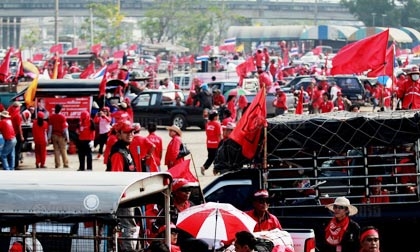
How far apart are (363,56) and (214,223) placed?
11539mm

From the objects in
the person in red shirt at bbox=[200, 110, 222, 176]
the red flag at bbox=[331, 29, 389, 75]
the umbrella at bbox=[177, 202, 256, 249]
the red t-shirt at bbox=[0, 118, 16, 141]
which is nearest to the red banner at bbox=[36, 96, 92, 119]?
the red t-shirt at bbox=[0, 118, 16, 141]

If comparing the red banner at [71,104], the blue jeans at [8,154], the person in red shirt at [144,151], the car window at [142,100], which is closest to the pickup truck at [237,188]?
the person in red shirt at [144,151]

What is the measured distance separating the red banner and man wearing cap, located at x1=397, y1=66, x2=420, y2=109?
28.4 feet

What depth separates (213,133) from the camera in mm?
23875

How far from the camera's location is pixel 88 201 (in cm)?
983

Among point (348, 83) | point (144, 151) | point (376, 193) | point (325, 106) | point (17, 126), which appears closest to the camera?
point (376, 193)

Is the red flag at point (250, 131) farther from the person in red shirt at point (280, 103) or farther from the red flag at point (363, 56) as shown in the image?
the person in red shirt at point (280, 103)

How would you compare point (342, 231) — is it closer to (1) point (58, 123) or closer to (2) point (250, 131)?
(2) point (250, 131)

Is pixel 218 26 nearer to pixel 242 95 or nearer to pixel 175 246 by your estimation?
pixel 242 95

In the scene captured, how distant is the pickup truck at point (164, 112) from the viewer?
38.2 m

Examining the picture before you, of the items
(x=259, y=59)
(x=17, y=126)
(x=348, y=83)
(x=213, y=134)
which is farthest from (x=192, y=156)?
(x=348, y=83)

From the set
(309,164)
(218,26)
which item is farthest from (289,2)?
(309,164)

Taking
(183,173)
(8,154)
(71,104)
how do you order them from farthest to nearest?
1. (71,104)
2. (8,154)
3. (183,173)

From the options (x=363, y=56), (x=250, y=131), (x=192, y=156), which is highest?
(x=363, y=56)
